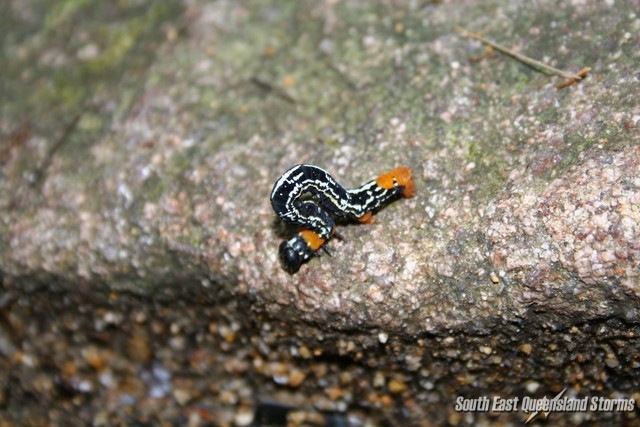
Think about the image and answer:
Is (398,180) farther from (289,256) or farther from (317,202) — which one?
(289,256)

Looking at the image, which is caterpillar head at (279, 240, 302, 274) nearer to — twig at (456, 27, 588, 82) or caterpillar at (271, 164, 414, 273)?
caterpillar at (271, 164, 414, 273)

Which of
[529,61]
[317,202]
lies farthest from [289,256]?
[529,61]

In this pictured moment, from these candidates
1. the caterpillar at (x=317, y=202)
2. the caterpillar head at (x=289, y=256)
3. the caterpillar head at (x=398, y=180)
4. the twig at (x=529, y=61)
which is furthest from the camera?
the twig at (x=529, y=61)

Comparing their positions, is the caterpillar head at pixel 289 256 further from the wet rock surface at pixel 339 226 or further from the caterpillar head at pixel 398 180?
the caterpillar head at pixel 398 180

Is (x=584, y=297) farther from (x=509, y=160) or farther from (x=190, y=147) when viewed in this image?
(x=190, y=147)

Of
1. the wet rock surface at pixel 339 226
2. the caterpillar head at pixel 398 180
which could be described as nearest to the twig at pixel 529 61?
the wet rock surface at pixel 339 226
